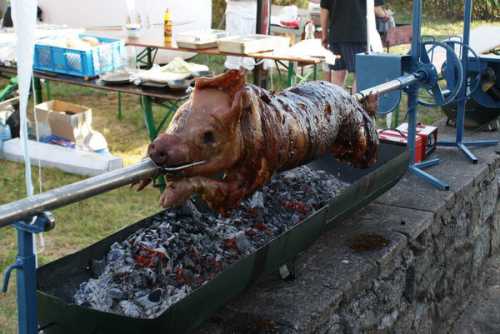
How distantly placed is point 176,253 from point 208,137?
21.1 inches

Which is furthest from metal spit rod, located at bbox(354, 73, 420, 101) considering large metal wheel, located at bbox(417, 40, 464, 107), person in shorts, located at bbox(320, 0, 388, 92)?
person in shorts, located at bbox(320, 0, 388, 92)

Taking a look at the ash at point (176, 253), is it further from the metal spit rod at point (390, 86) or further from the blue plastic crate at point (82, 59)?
the blue plastic crate at point (82, 59)

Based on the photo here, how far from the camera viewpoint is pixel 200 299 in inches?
76.2

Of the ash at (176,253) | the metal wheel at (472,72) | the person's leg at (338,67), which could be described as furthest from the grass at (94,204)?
the metal wheel at (472,72)

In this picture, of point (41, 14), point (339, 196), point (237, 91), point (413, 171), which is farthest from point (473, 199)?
point (41, 14)

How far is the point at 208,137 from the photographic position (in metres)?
2.00

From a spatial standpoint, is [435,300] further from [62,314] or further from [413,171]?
[62,314]

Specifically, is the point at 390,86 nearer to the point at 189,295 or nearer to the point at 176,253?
the point at 176,253

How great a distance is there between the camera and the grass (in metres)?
4.44

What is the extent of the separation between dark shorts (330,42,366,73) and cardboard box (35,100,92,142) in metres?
2.76

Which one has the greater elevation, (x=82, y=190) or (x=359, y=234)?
(x=82, y=190)

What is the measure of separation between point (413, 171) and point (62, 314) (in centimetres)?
262

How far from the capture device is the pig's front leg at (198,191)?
1957 millimetres

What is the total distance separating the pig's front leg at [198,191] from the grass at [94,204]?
1.98m
